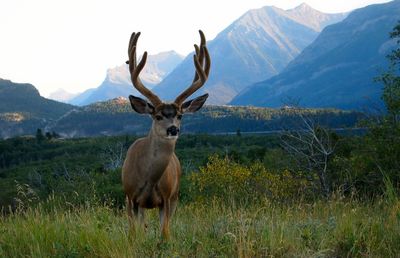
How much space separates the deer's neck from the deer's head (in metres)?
0.13

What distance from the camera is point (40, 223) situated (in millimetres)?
7496

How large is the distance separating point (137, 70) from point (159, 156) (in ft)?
5.52

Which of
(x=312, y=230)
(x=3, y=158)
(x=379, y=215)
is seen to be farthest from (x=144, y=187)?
(x=3, y=158)

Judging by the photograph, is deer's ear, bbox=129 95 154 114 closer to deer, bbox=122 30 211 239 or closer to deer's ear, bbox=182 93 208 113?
deer, bbox=122 30 211 239

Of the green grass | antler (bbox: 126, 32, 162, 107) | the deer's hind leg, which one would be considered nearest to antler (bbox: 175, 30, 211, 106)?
antler (bbox: 126, 32, 162, 107)

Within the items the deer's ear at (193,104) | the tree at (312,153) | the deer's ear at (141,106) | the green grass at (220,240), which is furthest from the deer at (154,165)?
the tree at (312,153)

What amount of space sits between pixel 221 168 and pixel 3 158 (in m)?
80.2

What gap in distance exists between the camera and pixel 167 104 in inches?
310

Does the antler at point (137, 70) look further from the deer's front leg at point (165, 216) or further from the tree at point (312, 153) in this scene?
the tree at point (312, 153)

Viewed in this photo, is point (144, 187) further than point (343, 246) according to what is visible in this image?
Yes

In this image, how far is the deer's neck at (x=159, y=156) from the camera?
25.5ft

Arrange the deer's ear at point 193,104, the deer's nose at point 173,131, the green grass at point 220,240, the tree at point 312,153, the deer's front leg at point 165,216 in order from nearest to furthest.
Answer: the green grass at point 220,240, the deer's front leg at point 165,216, the deer's nose at point 173,131, the deer's ear at point 193,104, the tree at point 312,153

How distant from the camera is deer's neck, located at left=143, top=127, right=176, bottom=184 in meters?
7.78

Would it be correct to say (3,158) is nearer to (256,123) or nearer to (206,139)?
(206,139)
